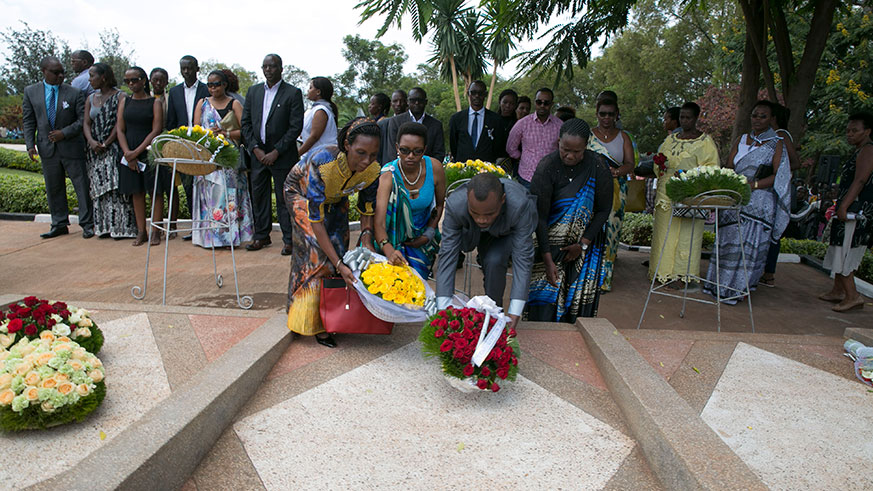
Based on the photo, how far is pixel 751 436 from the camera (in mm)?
2709

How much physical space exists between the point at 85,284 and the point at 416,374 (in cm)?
419

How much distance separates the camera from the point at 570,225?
415 centimetres

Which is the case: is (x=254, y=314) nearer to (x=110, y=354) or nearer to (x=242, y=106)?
(x=110, y=354)

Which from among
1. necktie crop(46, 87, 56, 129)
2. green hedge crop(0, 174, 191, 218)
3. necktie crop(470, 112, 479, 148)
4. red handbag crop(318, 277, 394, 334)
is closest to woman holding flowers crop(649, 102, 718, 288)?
necktie crop(470, 112, 479, 148)

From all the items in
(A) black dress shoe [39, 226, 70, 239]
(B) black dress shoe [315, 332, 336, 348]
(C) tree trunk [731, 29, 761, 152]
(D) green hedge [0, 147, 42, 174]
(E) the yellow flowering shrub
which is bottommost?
(B) black dress shoe [315, 332, 336, 348]

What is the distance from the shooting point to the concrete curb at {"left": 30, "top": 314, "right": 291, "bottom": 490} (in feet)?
6.78

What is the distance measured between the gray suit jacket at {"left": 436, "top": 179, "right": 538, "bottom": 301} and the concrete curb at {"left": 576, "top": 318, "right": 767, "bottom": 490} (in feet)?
→ 2.37

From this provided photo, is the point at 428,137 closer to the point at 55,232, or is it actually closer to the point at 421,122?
the point at 421,122

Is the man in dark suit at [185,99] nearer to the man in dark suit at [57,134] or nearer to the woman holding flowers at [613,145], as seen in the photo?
the man in dark suit at [57,134]

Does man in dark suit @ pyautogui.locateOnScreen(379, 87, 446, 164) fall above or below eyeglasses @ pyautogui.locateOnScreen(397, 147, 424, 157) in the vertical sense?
above

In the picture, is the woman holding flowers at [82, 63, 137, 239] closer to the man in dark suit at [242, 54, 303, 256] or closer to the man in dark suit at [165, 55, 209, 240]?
the man in dark suit at [165, 55, 209, 240]

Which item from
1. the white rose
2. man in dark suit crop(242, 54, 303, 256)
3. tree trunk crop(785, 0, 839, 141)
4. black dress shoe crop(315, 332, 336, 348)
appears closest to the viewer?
the white rose

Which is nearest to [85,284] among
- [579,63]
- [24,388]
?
[24,388]

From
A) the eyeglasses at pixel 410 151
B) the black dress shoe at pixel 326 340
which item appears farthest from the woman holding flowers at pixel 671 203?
the black dress shoe at pixel 326 340
